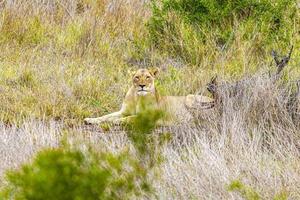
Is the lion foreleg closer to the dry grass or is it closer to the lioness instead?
the lioness

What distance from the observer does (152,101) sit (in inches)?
264

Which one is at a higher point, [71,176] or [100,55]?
[100,55]

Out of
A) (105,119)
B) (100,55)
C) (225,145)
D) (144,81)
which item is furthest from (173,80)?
(225,145)

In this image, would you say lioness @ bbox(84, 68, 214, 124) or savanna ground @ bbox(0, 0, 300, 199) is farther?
lioness @ bbox(84, 68, 214, 124)

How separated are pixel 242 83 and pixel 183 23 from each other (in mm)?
2974

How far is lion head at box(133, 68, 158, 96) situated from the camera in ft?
24.9

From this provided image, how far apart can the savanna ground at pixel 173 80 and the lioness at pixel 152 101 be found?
0.71 ft

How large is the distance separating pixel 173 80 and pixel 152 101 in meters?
1.50

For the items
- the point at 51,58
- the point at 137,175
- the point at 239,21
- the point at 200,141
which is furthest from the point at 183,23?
the point at 137,175

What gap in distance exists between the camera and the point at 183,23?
9.34 m

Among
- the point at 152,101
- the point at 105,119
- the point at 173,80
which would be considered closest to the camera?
the point at 152,101

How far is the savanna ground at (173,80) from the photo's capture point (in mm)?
4633

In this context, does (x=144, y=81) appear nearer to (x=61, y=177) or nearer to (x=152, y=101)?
(x=152, y=101)

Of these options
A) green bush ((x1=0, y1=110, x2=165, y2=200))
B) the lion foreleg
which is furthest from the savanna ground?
green bush ((x1=0, y1=110, x2=165, y2=200))
